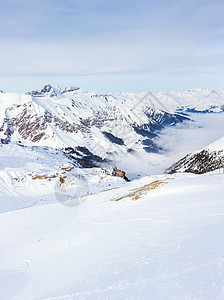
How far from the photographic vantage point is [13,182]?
52.0 meters

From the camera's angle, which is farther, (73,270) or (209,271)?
(73,270)

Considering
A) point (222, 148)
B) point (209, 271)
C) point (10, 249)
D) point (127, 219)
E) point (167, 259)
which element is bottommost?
point (222, 148)

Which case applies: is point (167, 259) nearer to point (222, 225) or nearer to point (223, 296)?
point (223, 296)

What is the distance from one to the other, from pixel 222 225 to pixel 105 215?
28.8 ft

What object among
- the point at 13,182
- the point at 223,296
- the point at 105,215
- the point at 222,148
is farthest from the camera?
the point at 222,148

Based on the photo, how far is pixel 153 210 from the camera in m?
13.0

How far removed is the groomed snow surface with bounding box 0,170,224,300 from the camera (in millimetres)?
5340

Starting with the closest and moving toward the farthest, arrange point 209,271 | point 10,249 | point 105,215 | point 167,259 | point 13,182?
point 209,271
point 167,259
point 10,249
point 105,215
point 13,182

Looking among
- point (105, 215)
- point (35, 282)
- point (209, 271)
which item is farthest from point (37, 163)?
point (209, 271)

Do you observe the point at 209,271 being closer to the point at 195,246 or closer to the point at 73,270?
the point at 195,246

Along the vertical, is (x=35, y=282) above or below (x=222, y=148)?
above

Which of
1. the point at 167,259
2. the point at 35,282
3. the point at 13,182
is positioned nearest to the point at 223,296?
the point at 167,259

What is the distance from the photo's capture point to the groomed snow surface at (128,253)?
17.5ft

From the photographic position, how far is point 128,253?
26.2ft
